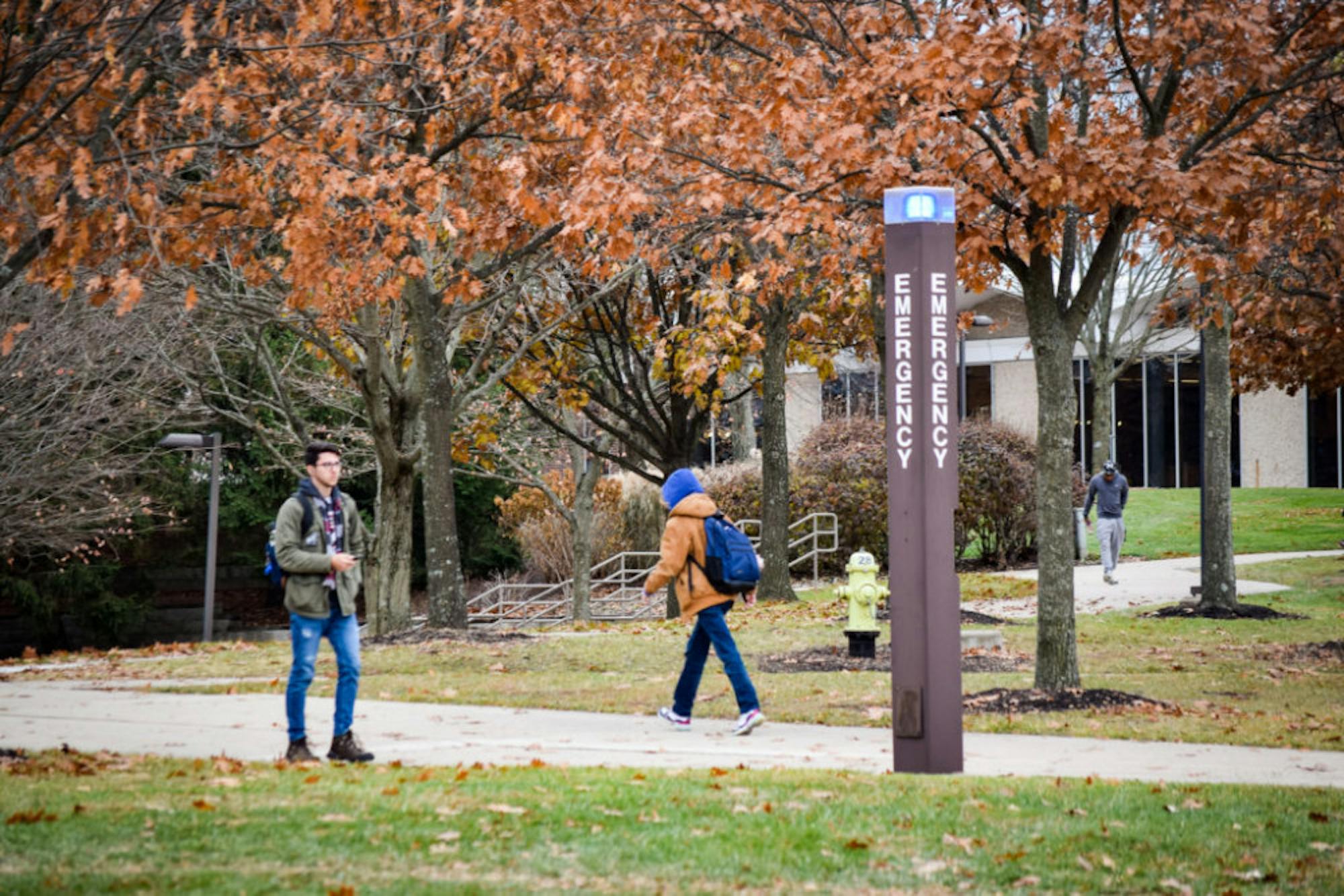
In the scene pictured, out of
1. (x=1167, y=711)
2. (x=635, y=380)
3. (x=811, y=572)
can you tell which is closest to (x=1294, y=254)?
(x=1167, y=711)

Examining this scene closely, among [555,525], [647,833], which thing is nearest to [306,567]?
[647,833]

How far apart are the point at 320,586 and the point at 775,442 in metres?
14.3

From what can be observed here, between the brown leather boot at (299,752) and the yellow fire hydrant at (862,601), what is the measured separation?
665 centimetres

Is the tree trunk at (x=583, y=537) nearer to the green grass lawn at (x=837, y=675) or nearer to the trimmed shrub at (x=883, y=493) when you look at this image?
the trimmed shrub at (x=883, y=493)

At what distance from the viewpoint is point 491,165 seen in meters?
15.8

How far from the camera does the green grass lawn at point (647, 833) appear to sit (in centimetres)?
574

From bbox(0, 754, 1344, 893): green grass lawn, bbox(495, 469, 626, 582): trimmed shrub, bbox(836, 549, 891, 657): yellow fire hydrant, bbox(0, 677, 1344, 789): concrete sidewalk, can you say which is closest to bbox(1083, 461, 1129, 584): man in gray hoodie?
bbox(836, 549, 891, 657): yellow fire hydrant

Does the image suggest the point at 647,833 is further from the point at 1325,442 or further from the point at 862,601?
the point at 1325,442

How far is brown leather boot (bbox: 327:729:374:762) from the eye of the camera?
28.6 ft

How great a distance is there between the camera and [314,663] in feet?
28.6

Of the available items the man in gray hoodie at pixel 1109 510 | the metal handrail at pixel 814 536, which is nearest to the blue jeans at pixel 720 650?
the man in gray hoodie at pixel 1109 510

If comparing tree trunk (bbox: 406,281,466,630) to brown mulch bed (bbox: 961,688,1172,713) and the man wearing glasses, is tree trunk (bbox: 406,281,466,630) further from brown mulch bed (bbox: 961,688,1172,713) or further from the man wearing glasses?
A: the man wearing glasses

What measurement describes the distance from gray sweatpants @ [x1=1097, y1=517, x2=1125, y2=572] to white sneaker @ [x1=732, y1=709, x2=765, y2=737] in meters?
15.6

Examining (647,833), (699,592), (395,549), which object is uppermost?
(395,549)
